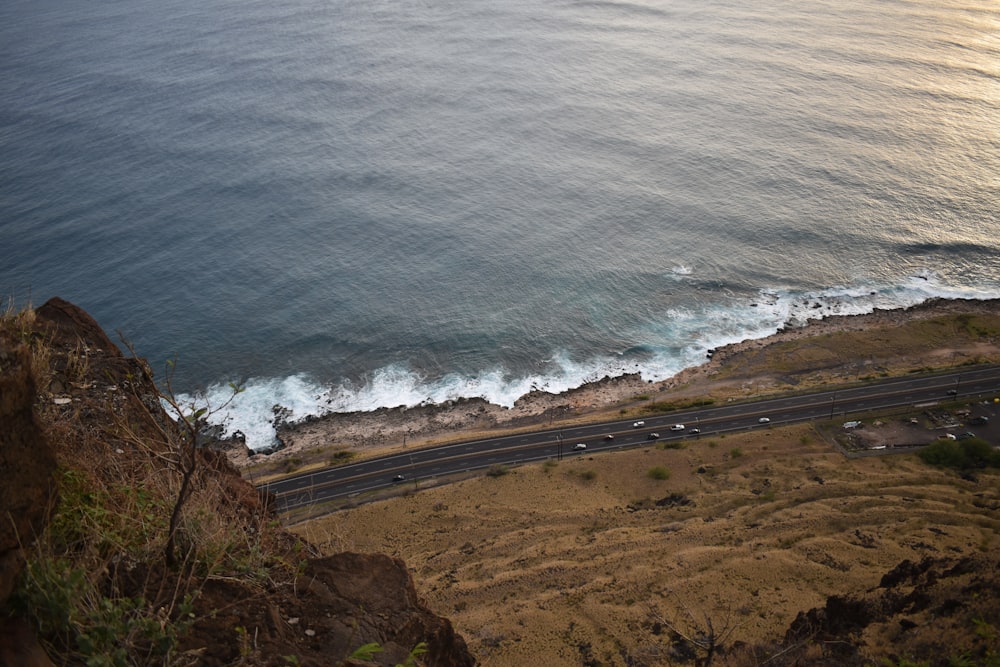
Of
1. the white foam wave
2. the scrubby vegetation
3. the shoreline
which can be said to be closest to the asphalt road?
the shoreline

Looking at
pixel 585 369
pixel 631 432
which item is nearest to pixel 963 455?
pixel 631 432

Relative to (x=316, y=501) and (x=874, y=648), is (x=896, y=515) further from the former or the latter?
(x=316, y=501)

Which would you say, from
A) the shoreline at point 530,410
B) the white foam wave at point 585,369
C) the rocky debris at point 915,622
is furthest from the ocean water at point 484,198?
the rocky debris at point 915,622

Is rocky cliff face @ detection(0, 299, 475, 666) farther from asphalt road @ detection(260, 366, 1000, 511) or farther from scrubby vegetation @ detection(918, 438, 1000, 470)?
scrubby vegetation @ detection(918, 438, 1000, 470)

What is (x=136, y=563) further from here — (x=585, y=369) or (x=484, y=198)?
(x=484, y=198)

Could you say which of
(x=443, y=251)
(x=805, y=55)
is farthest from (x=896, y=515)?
(x=805, y=55)

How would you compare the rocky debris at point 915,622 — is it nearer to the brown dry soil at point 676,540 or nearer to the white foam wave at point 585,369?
the brown dry soil at point 676,540
